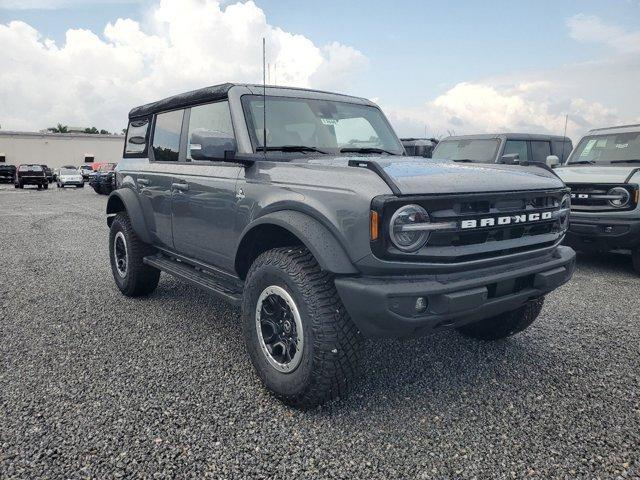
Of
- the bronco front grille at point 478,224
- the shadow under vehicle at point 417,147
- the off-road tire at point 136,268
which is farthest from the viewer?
the off-road tire at point 136,268

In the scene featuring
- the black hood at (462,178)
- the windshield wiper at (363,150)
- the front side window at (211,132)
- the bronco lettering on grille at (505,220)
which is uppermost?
the front side window at (211,132)

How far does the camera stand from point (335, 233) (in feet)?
8.37

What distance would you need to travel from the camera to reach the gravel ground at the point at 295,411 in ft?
7.59

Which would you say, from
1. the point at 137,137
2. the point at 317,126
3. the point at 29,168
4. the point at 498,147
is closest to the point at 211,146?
the point at 317,126

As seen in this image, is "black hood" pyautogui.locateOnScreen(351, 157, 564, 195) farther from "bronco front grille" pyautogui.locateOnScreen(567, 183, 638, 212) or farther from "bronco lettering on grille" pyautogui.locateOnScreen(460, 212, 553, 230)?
"bronco front grille" pyautogui.locateOnScreen(567, 183, 638, 212)

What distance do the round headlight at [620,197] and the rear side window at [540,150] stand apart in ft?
12.9

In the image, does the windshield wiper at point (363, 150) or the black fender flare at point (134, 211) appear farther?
the black fender flare at point (134, 211)

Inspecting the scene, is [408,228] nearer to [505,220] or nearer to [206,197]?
[505,220]

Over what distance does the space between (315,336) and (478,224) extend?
105cm

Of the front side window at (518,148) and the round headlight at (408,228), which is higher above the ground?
the front side window at (518,148)

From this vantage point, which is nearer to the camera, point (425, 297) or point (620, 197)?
point (425, 297)

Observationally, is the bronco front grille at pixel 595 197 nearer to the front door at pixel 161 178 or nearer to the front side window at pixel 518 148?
the front side window at pixel 518 148

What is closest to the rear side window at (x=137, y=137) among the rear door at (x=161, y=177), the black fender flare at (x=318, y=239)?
the rear door at (x=161, y=177)

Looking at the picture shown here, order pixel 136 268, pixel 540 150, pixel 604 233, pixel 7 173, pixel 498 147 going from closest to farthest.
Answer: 1. pixel 136 268
2. pixel 604 233
3. pixel 498 147
4. pixel 540 150
5. pixel 7 173
